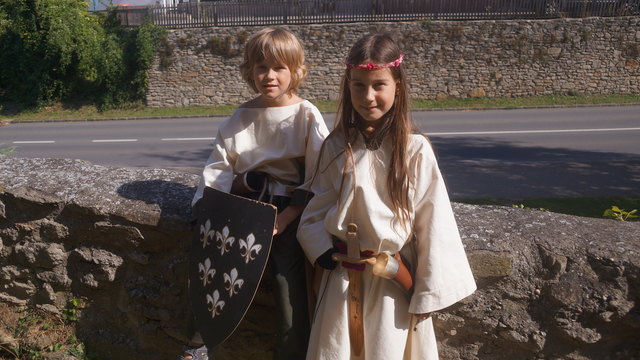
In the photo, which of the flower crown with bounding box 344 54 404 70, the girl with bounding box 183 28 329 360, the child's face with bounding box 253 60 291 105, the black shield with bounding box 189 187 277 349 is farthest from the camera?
the child's face with bounding box 253 60 291 105

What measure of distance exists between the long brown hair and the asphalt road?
18.9 ft

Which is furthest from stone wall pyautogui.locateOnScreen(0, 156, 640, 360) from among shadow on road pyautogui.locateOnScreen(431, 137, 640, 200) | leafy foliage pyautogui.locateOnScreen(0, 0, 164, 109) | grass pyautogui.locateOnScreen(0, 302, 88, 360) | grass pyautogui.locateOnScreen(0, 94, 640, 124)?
leafy foliage pyautogui.locateOnScreen(0, 0, 164, 109)

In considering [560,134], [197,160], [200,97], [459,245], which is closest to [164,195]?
[459,245]

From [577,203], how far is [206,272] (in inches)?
250

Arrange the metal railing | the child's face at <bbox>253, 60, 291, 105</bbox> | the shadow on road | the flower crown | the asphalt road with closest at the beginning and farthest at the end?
the flower crown, the child's face at <bbox>253, 60, 291, 105</bbox>, the shadow on road, the asphalt road, the metal railing

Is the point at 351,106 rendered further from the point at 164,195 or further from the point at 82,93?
the point at 82,93

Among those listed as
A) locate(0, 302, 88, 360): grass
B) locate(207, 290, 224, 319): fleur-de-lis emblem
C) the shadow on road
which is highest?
locate(207, 290, 224, 319): fleur-de-lis emblem

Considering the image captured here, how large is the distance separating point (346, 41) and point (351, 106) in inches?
707

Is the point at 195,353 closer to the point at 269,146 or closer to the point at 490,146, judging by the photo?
the point at 269,146

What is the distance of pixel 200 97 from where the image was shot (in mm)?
19422

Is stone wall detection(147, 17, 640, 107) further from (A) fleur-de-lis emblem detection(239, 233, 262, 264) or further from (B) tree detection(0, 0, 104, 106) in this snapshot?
(A) fleur-de-lis emblem detection(239, 233, 262, 264)

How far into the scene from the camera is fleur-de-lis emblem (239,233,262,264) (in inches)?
78.5

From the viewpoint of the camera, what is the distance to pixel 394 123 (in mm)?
1900

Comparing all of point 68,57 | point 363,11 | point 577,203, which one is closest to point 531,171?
point 577,203
